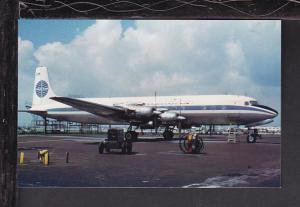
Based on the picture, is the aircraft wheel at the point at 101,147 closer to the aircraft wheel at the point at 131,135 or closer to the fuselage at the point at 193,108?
the aircraft wheel at the point at 131,135

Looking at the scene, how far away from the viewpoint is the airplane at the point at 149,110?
7402 millimetres

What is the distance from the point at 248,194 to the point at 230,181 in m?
0.32

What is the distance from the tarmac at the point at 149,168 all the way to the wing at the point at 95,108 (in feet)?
2.64

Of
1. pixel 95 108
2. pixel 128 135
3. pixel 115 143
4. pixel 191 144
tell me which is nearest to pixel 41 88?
pixel 95 108

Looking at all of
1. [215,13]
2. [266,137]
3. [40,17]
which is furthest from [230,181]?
[40,17]

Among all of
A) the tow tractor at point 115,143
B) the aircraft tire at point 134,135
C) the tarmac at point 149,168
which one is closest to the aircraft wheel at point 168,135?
the aircraft tire at point 134,135

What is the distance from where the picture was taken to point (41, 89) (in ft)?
23.3

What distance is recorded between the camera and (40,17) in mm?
5898

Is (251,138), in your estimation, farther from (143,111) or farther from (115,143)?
(115,143)

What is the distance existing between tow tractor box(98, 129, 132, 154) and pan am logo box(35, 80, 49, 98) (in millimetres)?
1174

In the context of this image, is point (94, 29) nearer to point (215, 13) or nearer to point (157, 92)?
point (157, 92)

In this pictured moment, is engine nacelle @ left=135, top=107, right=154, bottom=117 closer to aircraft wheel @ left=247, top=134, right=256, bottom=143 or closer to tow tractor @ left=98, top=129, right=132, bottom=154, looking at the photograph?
tow tractor @ left=98, top=129, right=132, bottom=154

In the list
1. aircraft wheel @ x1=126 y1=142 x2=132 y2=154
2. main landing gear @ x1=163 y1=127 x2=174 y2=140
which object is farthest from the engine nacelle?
aircraft wheel @ x1=126 y1=142 x2=132 y2=154

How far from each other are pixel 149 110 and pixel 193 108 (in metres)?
1.27
